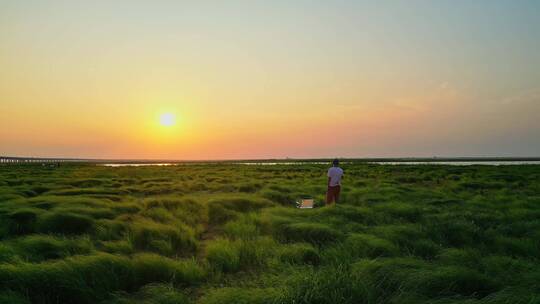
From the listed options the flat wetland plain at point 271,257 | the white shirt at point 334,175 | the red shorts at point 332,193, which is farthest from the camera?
the red shorts at point 332,193

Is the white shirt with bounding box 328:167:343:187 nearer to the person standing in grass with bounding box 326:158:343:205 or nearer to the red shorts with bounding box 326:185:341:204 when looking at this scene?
the person standing in grass with bounding box 326:158:343:205

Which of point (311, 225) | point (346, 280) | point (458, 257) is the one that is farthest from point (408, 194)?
point (346, 280)

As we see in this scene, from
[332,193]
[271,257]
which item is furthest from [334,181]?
[271,257]

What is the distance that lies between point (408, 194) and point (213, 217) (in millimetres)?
9657

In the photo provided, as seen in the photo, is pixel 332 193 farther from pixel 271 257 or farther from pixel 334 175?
pixel 271 257

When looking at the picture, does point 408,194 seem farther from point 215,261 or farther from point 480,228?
point 215,261

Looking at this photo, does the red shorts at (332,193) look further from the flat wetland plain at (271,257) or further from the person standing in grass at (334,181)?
the flat wetland plain at (271,257)

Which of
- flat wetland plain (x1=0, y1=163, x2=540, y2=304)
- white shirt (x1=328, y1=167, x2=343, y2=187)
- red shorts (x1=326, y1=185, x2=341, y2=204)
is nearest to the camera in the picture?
flat wetland plain (x1=0, y1=163, x2=540, y2=304)

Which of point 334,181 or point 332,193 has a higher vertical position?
point 334,181

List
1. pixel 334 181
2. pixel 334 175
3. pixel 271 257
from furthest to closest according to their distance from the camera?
pixel 334 181
pixel 334 175
pixel 271 257

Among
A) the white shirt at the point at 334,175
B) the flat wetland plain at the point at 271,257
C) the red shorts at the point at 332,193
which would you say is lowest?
the flat wetland plain at the point at 271,257

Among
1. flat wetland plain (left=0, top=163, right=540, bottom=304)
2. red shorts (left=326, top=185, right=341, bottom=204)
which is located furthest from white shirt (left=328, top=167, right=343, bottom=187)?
flat wetland plain (left=0, top=163, right=540, bottom=304)

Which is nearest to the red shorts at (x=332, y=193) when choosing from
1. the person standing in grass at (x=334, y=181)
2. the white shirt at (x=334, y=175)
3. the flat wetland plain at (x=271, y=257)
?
the person standing in grass at (x=334, y=181)

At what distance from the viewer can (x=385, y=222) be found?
380 inches
